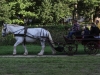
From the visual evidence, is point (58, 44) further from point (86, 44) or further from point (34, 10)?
point (34, 10)

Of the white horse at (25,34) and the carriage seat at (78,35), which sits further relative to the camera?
the white horse at (25,34)

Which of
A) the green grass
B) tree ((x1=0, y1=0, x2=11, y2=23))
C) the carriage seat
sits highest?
tree ((x1=0, y1=0, x2=11, y2=23))

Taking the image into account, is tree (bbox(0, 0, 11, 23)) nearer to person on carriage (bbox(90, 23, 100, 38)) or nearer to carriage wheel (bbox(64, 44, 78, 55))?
carriage wheel (bbox(64, 44, 78, 55))

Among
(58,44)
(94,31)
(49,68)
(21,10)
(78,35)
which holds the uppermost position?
(21,10)

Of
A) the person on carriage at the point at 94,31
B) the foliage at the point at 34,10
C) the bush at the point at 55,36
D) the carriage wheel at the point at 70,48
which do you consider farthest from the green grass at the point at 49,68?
the foliage at the point at 34,10

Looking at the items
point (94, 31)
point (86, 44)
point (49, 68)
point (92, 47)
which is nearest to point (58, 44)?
point (86, 44)

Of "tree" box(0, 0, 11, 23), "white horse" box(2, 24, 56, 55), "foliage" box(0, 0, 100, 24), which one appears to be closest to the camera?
"white horse" box(2, 24, 56, 55)

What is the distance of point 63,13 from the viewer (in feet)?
114

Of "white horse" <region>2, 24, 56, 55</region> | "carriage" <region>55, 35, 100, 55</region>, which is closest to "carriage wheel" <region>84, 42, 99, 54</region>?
"carriage" <region>55, 35, 100, 55</region>

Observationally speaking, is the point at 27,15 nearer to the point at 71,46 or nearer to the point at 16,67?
the point at 71,46

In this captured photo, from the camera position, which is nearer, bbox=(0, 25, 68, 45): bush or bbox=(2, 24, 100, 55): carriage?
bbox=(2, 24, 100, 55): carriage

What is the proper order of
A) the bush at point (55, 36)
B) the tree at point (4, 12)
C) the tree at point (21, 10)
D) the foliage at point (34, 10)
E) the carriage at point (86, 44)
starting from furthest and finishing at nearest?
the tree at point (21, 10) < the foliage at point (34, 10) < the tree at point (4, 12) < the bush at point (55, 36) < the carriage at point (86, 44)

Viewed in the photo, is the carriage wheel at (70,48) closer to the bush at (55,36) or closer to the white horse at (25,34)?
the white horse at (25,34)

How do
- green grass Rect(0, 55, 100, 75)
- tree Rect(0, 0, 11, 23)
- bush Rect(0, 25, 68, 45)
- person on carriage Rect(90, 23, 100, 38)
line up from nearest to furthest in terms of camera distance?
1. green grass Rect(0, 55, 100, 75)
2. person on carriage Rect(90, 23, 100, 38)
3. bush Rect(0, 25, 68, 45)
4. tree Rect(0, 0, 11, 23)
